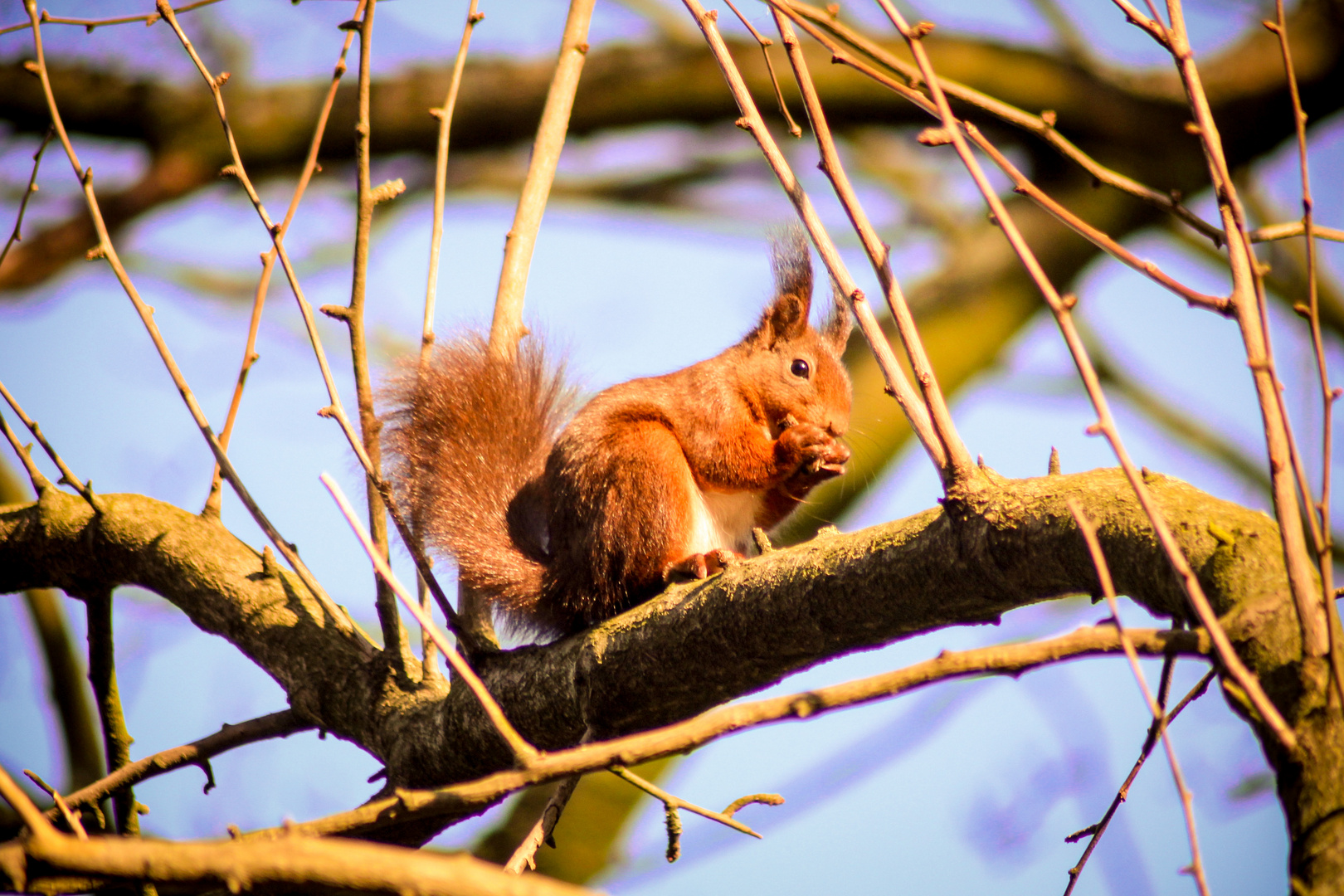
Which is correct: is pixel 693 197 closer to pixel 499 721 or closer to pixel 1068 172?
pixel 1068 172

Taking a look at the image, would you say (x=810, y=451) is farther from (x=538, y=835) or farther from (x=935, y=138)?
(x=935, y=138)

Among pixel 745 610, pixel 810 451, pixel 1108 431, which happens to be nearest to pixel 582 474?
pixel 810 451

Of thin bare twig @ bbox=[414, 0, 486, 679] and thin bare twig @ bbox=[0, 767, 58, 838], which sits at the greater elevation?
thin bare twig @ bbox=[414, 0, 486, 679]

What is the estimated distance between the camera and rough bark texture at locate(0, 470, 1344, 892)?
39.9 inches

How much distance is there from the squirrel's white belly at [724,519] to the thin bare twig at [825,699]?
4.85 feet

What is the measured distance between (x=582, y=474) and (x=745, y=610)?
0.91 meters

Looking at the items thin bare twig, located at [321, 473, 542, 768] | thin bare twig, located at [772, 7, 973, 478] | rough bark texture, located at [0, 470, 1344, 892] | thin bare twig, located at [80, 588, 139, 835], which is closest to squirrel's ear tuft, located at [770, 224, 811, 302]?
rough bark texture, located at [0, 470, 1344, 892]

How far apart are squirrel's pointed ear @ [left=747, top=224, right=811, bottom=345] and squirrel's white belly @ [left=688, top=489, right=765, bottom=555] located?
0.62 meters

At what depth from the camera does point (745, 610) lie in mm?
1602

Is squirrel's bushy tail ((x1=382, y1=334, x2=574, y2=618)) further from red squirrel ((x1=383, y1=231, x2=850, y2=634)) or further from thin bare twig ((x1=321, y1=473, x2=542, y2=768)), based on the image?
thin bare twig ((x1=321, y1=473, x2=542, y2=768))

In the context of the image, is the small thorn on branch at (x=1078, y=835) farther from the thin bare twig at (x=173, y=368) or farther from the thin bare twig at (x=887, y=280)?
the thin bare twig at (x=173, y=368)

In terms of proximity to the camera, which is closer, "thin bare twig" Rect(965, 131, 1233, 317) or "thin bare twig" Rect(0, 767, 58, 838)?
"thin bare twig" Rect(0, 767, 58, 838)

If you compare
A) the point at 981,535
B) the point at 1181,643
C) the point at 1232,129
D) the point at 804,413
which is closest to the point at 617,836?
the point at 804,413

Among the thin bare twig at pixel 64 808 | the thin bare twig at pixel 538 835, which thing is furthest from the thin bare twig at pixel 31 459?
the thin bare twig at pixel 538 835
